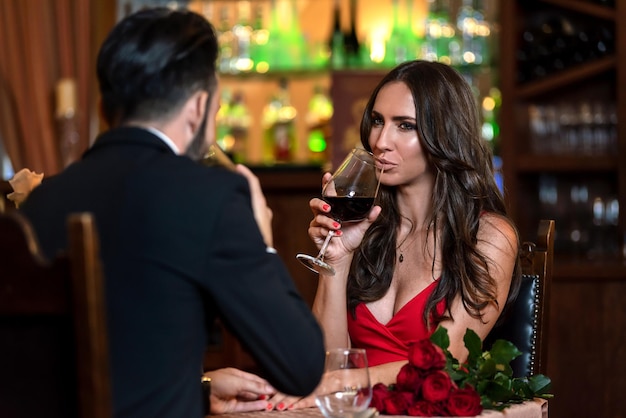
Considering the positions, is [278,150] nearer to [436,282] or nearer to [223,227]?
[436,282]

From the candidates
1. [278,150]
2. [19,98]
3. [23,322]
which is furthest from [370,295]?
[19,98]

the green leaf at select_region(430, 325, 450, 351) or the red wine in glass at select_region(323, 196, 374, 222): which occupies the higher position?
the red wine in glass at select_region(323, 196, 374, 222)

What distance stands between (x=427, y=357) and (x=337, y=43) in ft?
12.9

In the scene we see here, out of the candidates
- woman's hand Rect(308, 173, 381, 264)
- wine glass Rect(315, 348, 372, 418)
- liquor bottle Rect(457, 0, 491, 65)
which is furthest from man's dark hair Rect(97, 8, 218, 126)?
liquor bottle Rect(457, 0, 491, 65)

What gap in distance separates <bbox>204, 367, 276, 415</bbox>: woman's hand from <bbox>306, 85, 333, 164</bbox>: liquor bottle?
3544 millimetres

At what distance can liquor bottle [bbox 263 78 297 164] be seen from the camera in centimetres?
545

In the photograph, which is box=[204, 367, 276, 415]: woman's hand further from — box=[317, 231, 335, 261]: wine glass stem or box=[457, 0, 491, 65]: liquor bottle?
box=[457, 0, 491, 65]: liquor bottle

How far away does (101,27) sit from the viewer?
5.73 metres

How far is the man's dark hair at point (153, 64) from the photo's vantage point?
1.48 meters

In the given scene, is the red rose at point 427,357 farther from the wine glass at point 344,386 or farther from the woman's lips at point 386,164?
the woman's lips at point 386,164

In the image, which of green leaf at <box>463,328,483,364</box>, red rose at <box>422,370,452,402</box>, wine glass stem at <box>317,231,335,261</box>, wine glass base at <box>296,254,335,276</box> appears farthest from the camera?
wine glass stem at <box>317,231,335,261</box>

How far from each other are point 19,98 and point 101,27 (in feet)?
1.99

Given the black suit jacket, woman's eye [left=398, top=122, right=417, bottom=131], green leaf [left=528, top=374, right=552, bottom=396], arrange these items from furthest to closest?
1. woman's eye [left=398, top=122, right=417, bottom=131]
2. green leaf [left=528, top=374, right=552, bottom=396]
3. the black suit jacket

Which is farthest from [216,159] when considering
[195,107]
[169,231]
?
[169,231]
